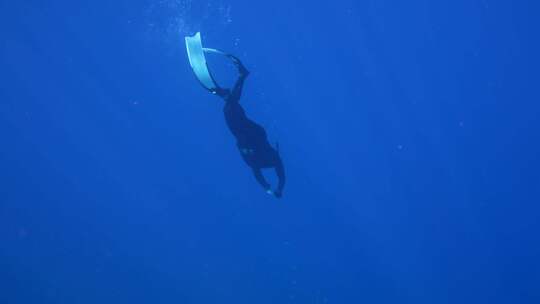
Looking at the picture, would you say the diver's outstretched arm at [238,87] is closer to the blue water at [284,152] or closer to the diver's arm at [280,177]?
the diver's arm at [280,177]

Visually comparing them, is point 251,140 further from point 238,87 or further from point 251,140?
point 238,87

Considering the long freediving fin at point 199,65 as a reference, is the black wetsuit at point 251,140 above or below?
below

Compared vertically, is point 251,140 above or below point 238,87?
below

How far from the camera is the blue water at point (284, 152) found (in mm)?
15438

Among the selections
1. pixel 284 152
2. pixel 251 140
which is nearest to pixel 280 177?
pixel 251 140

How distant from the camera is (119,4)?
54.5 ft

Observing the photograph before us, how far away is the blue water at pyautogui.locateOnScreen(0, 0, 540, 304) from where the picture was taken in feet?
50.6

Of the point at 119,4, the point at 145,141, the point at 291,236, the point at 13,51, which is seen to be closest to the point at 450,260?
the point at 291,236

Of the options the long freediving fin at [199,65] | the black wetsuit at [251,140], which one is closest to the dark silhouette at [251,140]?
the black wetsuit at [251,140]

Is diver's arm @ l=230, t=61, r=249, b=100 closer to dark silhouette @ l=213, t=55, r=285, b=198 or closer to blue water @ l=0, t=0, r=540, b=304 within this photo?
dark silhouette @ l=213, t=55, r=285, b=198

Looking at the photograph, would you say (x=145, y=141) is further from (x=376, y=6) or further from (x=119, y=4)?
(x=376, y=6)

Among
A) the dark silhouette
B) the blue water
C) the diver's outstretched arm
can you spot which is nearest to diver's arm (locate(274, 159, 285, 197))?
the dark silhouette

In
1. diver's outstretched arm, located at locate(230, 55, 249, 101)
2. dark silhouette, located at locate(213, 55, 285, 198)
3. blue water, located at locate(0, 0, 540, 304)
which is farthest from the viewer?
blue water, located at locate(0, 0, 540, 304)

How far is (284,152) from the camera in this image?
20438 mm
